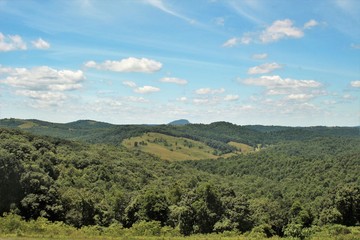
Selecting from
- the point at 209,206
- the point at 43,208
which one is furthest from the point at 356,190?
the point at 43,208

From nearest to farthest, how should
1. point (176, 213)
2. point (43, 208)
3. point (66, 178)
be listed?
point (43, 208)
point (176, 213)
point (66, 178)

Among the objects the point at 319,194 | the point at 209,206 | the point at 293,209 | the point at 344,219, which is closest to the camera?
the point at 209,206

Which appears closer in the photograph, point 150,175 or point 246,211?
point 246,211

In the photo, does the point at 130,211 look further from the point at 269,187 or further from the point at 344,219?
the point at 269,187

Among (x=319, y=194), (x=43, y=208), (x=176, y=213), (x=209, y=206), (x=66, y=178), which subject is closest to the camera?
(x=43, y=208)

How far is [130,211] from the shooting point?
67.5m

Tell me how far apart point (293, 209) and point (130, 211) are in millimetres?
45419

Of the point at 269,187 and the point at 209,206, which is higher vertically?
the point at 209,206

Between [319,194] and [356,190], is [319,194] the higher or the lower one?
the lower one

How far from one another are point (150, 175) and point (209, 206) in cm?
8775

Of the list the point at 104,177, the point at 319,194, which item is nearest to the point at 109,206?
the point at 104,177

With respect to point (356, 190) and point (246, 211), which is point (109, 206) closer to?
point (246, 211)

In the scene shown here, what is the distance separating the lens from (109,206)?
7725 centimetres

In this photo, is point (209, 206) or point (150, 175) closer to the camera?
point (209, 206)
